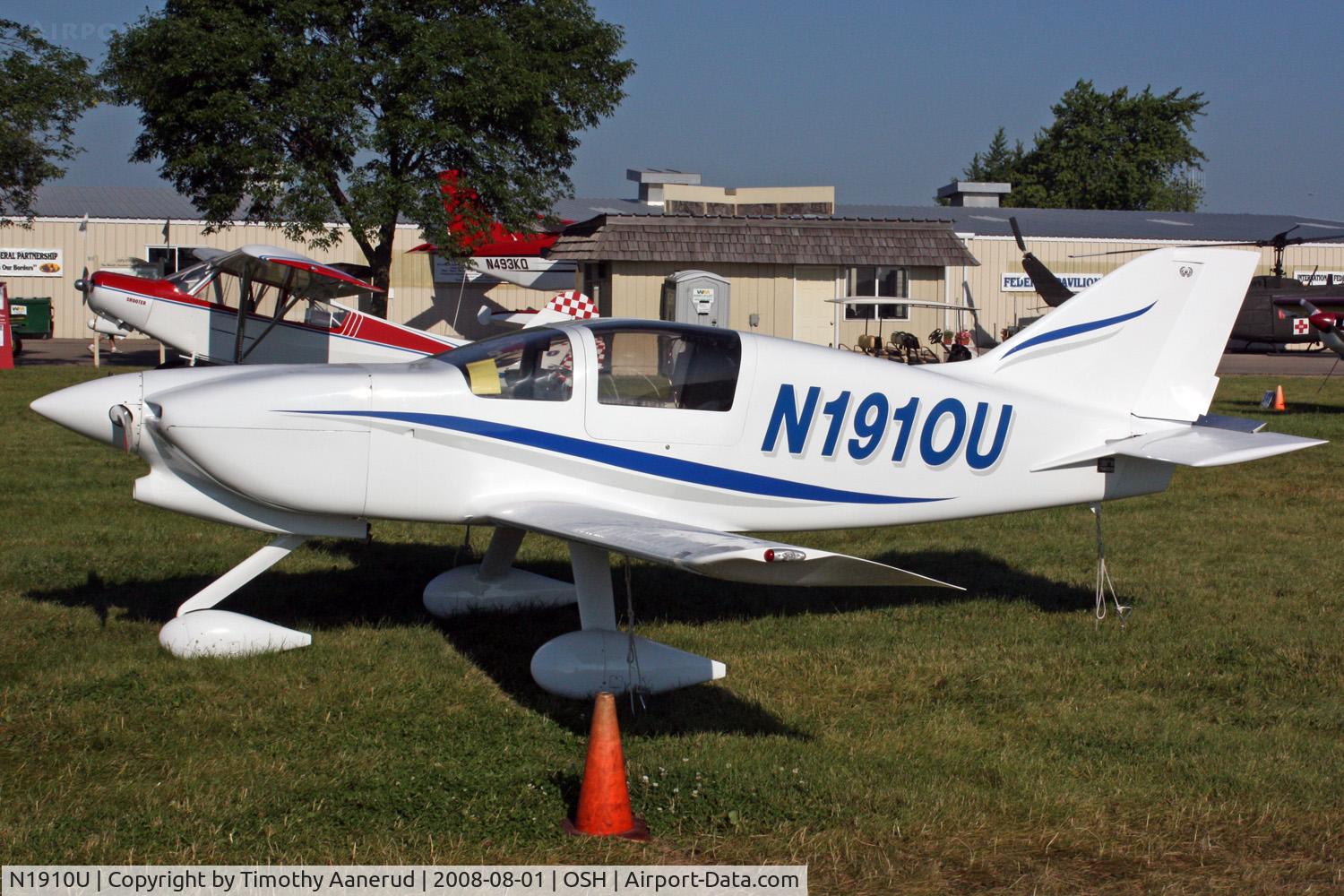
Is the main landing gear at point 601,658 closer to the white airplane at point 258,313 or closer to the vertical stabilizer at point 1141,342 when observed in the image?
the vertical stabilizer at point 1141,342

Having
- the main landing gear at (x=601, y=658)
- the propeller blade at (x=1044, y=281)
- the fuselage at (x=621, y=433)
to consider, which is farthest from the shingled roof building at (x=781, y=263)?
the main landing gear at (x=601, y=658)

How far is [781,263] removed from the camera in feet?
94.4

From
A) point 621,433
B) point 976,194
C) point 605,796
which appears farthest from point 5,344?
point 976,194

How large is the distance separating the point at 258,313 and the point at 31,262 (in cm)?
2770

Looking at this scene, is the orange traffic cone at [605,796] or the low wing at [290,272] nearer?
the orange traffic cone at [605,796]

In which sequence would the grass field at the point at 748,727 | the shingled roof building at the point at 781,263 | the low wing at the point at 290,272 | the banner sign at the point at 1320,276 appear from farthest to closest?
the banner sign at the point at 1320,276 < the shingled roof building at the point at 781,263 < the low wing at the point at 290,272 < the grass field at the point at 748,727

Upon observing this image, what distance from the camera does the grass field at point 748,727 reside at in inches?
170

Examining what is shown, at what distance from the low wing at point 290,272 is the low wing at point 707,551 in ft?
35.6

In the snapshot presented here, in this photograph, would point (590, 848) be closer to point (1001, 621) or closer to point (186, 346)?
point (1001, 621)

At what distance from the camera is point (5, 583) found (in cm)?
784

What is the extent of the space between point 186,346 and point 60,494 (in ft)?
20.4

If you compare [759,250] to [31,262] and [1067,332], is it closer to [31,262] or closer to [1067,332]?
[1067,332]

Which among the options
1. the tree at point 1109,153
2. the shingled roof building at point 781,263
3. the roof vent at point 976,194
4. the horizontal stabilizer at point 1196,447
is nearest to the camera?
the horizontal stabilizer at point 1196,447

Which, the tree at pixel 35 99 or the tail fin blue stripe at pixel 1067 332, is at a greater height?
the tree at pixel 35 99
